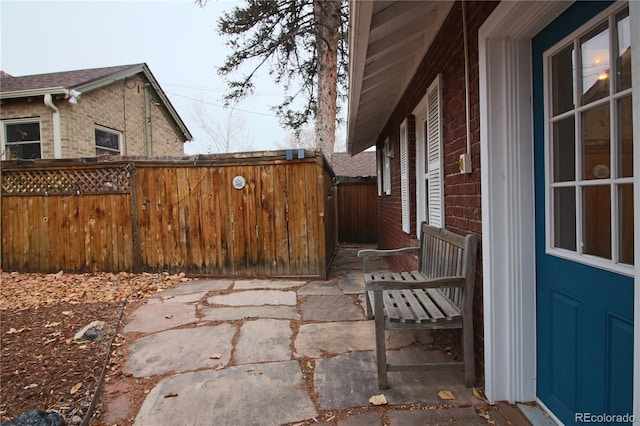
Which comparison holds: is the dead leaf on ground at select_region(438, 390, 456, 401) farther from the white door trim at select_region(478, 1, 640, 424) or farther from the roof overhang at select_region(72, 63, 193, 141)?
the roof overhang at select_region(72, 63, 193, 141)

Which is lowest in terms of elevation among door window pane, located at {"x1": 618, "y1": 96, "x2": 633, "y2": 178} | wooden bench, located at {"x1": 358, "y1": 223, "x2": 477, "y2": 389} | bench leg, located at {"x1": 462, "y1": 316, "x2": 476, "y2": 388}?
bench leg, located at {"x1": 462, "y1": 316, "x2": 476, "y2": 388}

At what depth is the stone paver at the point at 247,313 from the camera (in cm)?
387

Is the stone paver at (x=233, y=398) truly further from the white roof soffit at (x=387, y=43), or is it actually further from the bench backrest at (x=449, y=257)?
the white roof soffit at (x=387, y=43)

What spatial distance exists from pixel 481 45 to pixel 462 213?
1106 millimetres

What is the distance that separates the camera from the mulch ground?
2340 mm

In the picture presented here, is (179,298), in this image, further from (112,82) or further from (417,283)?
(112,82)

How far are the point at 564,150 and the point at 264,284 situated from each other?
4.39 m

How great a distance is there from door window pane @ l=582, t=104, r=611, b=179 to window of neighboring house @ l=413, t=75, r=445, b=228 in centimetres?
145

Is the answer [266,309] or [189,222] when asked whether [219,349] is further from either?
[189,222]

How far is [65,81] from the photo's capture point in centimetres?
959

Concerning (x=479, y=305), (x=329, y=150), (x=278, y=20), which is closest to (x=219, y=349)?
(x=479, y=305)

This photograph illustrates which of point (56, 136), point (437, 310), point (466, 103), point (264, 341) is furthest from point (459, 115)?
point (56, 136)

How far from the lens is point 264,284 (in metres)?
5.41

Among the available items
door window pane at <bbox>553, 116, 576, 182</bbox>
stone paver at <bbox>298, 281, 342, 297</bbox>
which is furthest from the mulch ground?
door window pane at <bbox>553, 116, 576, 182</bbox>
